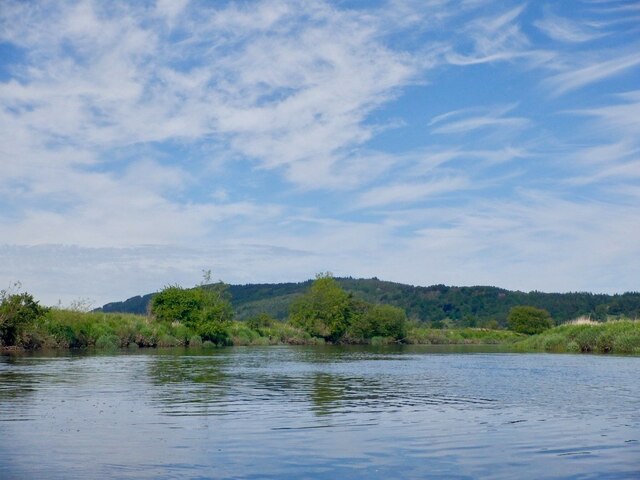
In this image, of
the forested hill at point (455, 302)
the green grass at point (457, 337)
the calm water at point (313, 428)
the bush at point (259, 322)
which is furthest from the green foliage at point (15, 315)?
the forested hill at point (455, 302)

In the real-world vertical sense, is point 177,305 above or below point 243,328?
above

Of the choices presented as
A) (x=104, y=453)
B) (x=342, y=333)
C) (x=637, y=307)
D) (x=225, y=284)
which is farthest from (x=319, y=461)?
(x=637, y=307)

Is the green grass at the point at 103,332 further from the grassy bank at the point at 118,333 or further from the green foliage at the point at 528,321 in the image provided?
the green foliage at the point at 528,321

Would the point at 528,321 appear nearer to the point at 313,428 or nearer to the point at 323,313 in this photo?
the point at 323,313

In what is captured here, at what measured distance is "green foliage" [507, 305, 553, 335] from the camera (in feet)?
403

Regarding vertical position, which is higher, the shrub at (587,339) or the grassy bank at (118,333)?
the grassy bank at (118,333)

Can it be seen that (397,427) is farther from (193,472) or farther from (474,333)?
(474,333)

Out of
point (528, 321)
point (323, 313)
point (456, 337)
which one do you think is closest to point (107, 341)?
point (323, 313)

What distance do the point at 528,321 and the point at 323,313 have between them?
147 ft

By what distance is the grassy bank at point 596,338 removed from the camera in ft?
157

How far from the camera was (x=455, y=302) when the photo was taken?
176250 mm

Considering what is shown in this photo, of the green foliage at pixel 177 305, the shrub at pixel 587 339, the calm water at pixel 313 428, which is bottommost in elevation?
the calm water at pixel 313 428

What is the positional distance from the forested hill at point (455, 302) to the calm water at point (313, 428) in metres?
133

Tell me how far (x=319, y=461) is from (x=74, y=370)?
19.7 m
